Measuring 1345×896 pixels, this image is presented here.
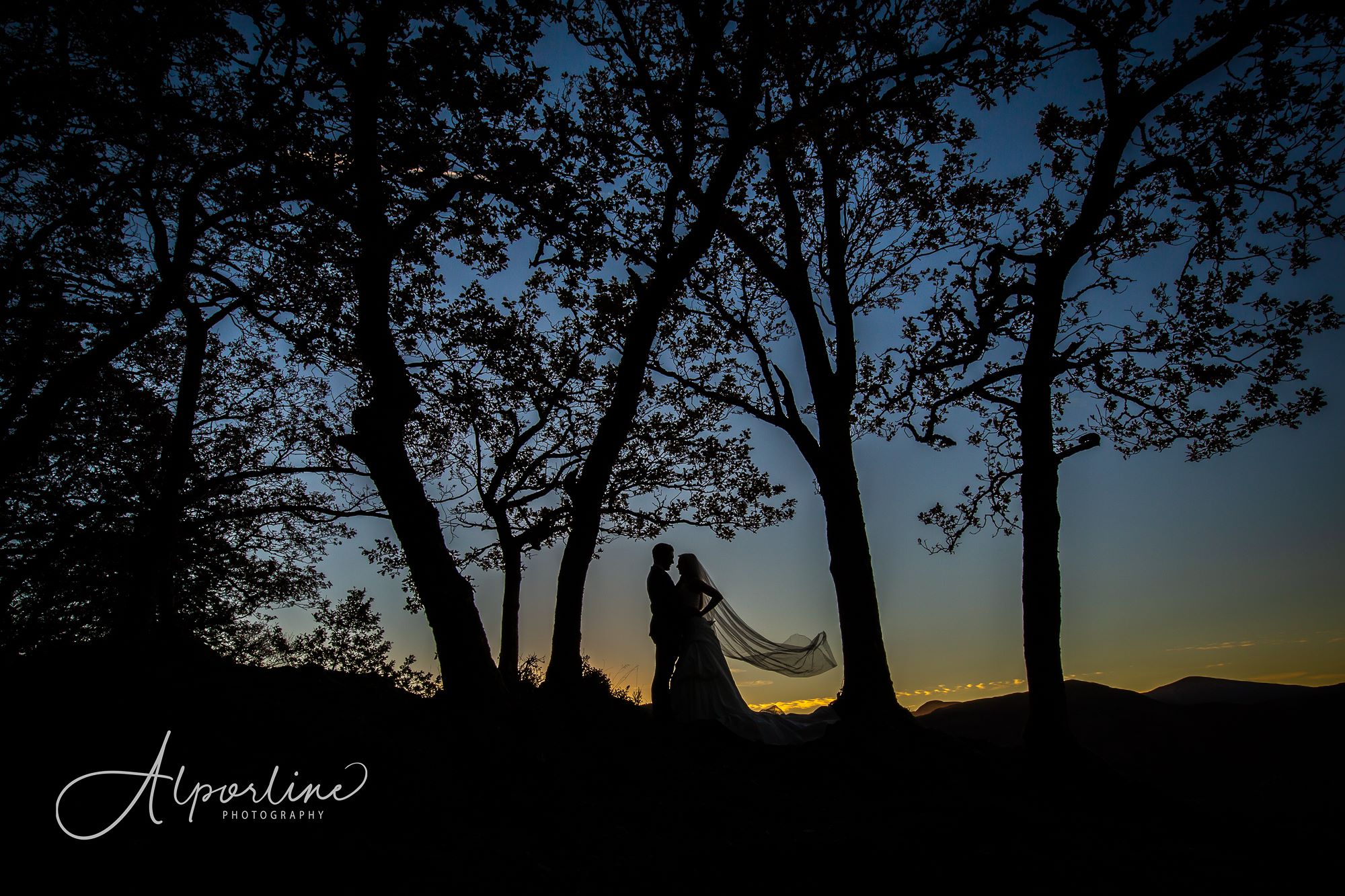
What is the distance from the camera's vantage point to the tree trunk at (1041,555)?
32.3 feet

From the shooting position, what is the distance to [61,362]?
507 inches

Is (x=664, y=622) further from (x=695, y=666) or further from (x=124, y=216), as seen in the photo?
(x=124, y=216)

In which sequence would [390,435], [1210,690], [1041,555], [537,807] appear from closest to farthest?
1. [537,807]
2. [390,435]
3. [1041,555]
4. [1210,690]

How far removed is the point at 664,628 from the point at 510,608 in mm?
7835

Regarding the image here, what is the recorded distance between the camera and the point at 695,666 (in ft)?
38.1

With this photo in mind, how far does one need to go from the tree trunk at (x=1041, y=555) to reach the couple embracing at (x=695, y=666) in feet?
11.8

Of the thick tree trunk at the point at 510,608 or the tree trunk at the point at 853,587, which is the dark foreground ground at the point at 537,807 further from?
the thick tree trunk at the point at 510,608

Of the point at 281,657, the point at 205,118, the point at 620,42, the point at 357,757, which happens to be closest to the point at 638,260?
the point at 620,42

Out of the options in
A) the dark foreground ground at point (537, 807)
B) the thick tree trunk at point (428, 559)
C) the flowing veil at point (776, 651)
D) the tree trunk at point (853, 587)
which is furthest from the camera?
the flowing veil at point (776, 651)

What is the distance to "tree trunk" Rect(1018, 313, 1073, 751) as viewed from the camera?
9.84 metres

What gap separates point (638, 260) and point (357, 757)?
788 centimetres

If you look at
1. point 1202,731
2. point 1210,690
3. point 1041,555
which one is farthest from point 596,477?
point 1210,690

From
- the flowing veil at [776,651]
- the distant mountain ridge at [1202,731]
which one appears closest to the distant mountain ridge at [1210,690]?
the distant mountain ridge at [1202,731]

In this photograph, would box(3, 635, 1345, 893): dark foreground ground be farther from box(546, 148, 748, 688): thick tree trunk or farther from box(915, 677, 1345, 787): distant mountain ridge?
box(915, 677, 1345, 787): distant mountain ridge
